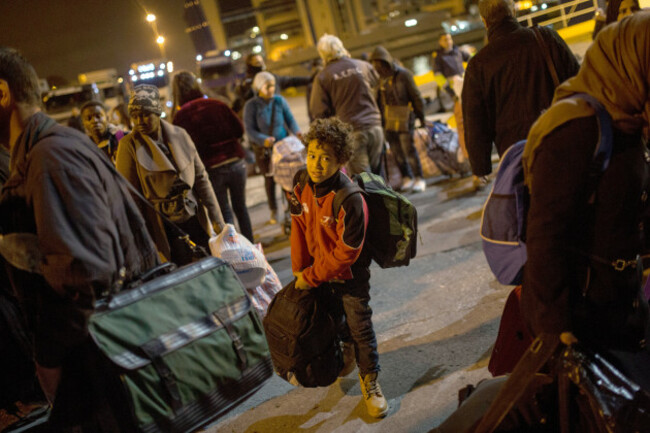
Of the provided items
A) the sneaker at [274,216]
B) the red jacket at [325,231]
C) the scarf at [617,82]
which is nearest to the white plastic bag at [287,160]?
the sneaker at [274,216]

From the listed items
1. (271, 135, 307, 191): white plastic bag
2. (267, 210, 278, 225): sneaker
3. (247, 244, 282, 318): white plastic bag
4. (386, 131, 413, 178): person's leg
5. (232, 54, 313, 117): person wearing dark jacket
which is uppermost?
(232, 54, 313, 117): person wearing dark jacket

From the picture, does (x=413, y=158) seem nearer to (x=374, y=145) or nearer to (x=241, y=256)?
(x=374, y=145)

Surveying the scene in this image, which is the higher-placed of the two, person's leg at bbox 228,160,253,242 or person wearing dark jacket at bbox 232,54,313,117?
person wearing dark jacket at bbox 232,54,313,117

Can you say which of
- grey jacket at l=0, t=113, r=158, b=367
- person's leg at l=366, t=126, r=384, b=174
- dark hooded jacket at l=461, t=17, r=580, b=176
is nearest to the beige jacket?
grey jacket at l=0, t=113, r=158, b=367

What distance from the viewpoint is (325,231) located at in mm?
3111

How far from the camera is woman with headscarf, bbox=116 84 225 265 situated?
4.02 m

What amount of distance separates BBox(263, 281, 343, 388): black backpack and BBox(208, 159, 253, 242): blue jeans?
9.48ft

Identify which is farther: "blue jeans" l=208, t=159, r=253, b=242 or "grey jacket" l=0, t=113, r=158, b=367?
"blue jeans" l=208, t=159, r=253, b=242

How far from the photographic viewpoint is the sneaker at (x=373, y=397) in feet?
10.5

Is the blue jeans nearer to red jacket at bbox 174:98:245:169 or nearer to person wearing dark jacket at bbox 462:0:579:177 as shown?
red jacket at bbox 174:98:245:169

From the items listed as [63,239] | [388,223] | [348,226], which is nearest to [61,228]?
[63,239]

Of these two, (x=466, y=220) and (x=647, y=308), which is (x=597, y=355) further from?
(x=466, y=220)

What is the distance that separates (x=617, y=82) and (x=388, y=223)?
5.25ft

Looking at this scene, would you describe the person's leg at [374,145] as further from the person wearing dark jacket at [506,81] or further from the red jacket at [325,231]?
the red jacket at [325,231]
